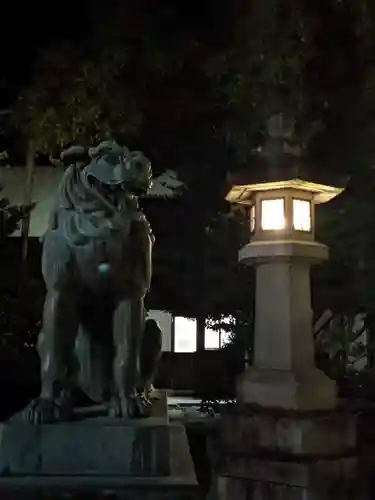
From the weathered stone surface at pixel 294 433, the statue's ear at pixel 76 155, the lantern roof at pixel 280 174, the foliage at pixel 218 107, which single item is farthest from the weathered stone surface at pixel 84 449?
the foliage at pixel 218 107

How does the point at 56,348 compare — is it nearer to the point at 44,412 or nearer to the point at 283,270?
the point at 44,412

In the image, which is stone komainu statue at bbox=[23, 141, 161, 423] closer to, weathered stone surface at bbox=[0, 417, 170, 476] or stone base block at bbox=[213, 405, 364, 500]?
weathered stone surface at bbox=[0, 417, 170, 476]

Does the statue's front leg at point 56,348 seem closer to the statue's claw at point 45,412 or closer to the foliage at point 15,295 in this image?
the statue's claw at point 45,412

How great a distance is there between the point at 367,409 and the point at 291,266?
2.23m

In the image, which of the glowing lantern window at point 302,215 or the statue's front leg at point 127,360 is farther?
the glowing lantern window at point 302,215

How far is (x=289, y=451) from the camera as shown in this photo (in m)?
6.00

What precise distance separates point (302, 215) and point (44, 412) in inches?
153

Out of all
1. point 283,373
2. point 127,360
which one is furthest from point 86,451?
point 283,373

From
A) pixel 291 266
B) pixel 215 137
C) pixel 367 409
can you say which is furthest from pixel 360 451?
pixel 215 137

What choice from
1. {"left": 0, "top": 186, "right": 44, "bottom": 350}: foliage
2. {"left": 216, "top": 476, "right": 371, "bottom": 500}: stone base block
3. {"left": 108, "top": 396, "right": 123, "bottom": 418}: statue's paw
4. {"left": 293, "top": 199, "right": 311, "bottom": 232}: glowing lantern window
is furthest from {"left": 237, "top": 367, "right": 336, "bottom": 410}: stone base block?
{"left": 108, "top": 396, "right": 123, "bottom": 418}: statue's paw

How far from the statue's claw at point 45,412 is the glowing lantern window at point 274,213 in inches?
142

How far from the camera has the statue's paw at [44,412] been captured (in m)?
2.90

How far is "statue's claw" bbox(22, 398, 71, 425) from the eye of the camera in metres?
2.90

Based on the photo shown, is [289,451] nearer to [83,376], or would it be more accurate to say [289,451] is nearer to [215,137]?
[83,376]
